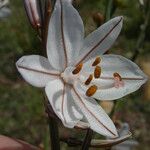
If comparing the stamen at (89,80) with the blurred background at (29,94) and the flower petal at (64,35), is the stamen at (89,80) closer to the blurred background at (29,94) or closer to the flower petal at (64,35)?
the flower petal at (64,35)

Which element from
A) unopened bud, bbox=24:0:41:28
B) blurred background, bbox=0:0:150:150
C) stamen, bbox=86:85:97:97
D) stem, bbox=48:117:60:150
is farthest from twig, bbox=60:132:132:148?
blurred background, bbox=0:0:150:150

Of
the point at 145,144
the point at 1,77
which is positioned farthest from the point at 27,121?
the point at 145,144

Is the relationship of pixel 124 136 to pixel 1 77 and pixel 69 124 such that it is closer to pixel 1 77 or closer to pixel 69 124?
pixel 69 124

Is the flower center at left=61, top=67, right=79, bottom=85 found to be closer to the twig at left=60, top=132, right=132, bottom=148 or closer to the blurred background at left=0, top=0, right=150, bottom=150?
the twig at left=60, top=132, right=132, bottom=148

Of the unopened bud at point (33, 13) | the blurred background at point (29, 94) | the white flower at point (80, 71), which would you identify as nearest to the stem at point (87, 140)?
the white flower at point (80, 71)

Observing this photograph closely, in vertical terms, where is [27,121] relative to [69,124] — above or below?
below
